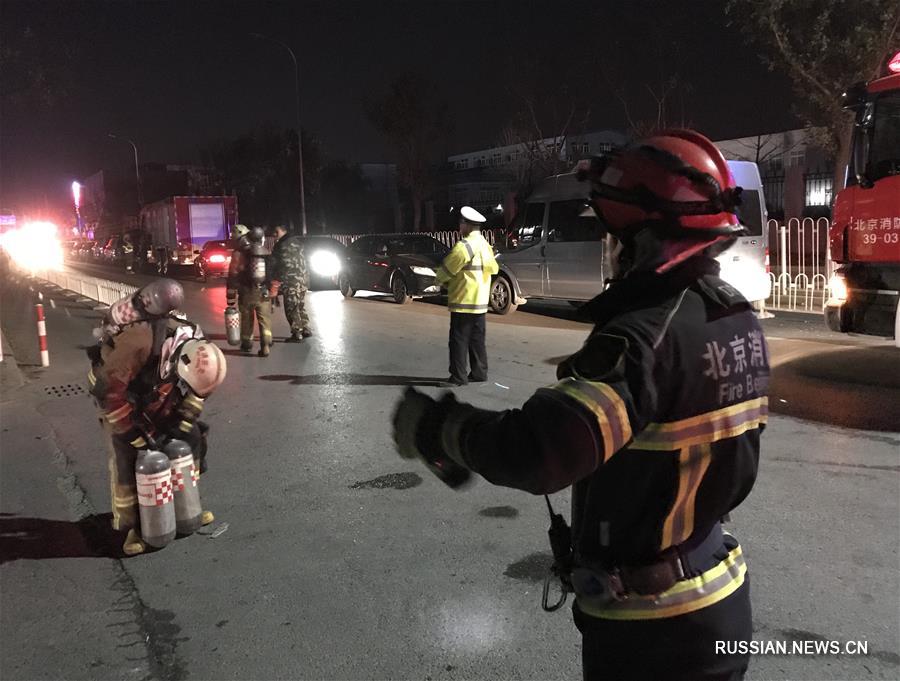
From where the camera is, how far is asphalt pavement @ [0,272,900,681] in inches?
128

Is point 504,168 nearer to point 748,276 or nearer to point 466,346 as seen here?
point 748,276

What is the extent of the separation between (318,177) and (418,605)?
46.7 m

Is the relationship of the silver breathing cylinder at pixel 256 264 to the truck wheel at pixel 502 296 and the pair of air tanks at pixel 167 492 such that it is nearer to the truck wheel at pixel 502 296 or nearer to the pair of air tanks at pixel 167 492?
the truck wheel at pixel 502 296

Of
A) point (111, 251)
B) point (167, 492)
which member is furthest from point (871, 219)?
point (111, 251)

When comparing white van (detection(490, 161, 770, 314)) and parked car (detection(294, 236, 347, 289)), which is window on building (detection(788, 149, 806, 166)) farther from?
parked car (detection(294, 236, 347, 289))

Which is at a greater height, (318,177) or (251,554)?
(318,177)

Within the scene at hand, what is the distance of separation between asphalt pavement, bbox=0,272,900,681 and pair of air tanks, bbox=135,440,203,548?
0.14 metres

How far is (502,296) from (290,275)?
15.7 feet

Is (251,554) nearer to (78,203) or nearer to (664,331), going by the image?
(664,331)

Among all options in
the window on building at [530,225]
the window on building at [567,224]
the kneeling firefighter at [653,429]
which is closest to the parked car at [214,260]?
the window on building at [530,225]

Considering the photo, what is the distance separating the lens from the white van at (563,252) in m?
11.7

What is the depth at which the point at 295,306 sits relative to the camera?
1130cm

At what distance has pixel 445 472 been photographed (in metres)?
1.73

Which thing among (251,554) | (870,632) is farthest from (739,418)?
(251,554)
